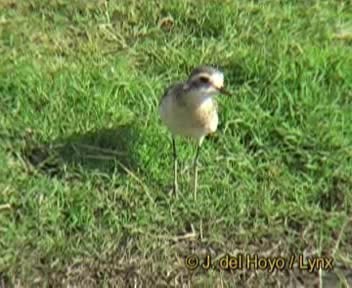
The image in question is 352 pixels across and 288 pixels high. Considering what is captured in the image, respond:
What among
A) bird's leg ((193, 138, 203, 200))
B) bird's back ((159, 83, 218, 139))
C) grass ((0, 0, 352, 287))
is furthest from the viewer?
bird's leg ((193, 138, 203, 200))

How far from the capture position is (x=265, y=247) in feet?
16.4

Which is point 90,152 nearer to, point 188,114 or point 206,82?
point 188,114

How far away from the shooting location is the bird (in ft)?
16.3

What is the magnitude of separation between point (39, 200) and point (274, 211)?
1095 mm

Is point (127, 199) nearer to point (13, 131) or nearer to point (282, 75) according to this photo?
point (13, 131)

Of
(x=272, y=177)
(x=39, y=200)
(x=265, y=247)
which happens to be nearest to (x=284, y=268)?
(x=265, y=247)

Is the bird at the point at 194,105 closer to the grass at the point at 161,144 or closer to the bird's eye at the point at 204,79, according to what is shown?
the bird's eye at the point at 204,79

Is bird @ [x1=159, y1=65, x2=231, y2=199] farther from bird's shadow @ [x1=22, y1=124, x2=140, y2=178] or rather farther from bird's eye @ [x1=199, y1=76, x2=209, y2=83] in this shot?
bird's shadow @ [x1=22, y1=124, x2=140, y2=178]

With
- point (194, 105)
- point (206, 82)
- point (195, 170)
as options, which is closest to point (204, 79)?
point (206, 82)

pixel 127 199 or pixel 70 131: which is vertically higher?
pixel 70 131

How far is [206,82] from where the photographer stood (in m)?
4.97

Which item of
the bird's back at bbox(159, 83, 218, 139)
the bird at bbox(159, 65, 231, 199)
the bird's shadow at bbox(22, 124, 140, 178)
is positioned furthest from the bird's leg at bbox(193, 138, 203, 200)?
the bird's shadow at bbox(22, 124, 140, 178)

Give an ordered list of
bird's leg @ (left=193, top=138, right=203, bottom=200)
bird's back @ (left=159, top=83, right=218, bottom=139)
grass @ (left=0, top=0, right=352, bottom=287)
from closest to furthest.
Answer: grass @ (left=0, top=0, right=352, bottom=287) → bird's back @ (left=159, top=83, right=218, bottom=139) → bird's leg @ (left=193, top=138, right=203, bottom=200)

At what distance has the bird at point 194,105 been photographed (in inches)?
196
